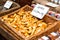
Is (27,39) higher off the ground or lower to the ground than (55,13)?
lower

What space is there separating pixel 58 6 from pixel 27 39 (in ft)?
2.48

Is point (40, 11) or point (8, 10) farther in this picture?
point (8, 10)

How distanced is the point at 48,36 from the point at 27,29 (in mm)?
239

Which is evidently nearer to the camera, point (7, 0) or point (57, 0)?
point (57, 0)

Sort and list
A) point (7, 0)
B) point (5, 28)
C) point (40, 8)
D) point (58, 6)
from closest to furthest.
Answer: point (5, 28)
point (40, 8)
point (58, 6)
point (7, 0)

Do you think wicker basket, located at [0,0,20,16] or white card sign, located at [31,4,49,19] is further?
wicker basket, located at [0,0,20,16]

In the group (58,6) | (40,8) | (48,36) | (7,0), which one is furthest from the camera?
(7,0)

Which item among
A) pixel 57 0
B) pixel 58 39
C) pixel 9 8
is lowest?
pixel 58 39

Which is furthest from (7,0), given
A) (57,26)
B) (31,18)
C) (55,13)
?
(57,26)

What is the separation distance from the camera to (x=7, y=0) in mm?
2072

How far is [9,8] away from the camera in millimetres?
1925

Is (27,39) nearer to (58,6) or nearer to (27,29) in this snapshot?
(27,29)

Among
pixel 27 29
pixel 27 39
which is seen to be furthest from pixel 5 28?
pixel 27 39

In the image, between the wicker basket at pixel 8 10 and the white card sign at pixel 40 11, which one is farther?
the wicker basket at pixel 8 10
